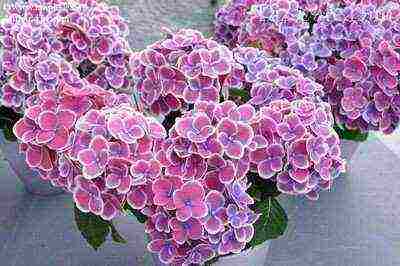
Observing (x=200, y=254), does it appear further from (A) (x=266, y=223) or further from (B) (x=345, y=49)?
(B) (x=345, y=49)

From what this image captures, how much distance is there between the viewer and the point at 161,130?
0.71m

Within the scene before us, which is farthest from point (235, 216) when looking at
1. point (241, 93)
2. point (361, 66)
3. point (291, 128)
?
Answer: point (361, 66)

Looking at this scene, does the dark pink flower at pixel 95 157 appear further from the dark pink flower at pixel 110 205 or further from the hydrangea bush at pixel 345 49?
the hydrangea bush at pixel 345 49

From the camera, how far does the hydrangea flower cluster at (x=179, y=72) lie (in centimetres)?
Answer: 79

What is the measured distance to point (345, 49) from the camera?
0.98 metres

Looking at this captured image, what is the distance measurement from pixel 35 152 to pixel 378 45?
532 millimetres

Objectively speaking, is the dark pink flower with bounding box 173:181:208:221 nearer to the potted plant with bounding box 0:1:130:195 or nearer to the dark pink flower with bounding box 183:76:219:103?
the dark pink flower with bounding box 183:76:219:103

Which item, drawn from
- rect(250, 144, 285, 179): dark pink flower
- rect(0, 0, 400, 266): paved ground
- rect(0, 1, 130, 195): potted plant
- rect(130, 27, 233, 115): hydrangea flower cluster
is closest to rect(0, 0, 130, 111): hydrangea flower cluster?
rect(0, 1, 130, 195): potted plant

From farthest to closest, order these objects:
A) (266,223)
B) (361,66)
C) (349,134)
A: 1. (349,134)
2. (361,66)
3. (266,223)

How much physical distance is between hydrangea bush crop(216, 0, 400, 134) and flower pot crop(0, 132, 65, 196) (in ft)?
1.47

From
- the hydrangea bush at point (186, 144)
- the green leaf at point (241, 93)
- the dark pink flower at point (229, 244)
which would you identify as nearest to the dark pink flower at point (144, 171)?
the hydrangea bush at point (186, 144)

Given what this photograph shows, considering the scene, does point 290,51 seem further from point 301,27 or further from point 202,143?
point 202,143

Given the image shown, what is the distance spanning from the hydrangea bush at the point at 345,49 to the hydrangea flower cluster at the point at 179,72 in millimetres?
224

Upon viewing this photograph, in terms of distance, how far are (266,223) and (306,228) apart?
0.98 feet
